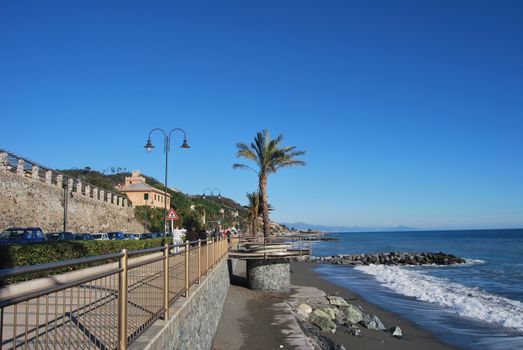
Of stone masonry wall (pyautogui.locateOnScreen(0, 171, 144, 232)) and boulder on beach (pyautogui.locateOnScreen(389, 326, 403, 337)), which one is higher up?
stone masonry wall (pyautogui.locateOnScreen(0, 171, 144, 232))

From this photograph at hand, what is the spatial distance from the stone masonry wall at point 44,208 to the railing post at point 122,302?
26.6 meters

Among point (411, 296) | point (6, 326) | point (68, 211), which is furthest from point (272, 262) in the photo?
point (68, 211)

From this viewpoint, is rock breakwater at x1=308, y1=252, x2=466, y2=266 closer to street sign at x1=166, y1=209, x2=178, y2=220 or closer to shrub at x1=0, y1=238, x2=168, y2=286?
street sign at x1=166, y1=209, x2=178, y2=220

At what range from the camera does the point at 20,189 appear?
2920cm

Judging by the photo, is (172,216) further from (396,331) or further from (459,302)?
(459,302)

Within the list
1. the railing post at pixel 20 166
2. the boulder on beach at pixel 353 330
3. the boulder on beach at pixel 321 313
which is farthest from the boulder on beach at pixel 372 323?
the railing post at pixel 20 166

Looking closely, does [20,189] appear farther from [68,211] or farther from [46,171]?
[68,211]

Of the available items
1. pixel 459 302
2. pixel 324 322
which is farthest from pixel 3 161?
pixel 459 302

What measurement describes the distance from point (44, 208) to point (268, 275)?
19.3m

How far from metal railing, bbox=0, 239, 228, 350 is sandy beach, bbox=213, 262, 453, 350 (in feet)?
20.8

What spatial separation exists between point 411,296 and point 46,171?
27115 mm

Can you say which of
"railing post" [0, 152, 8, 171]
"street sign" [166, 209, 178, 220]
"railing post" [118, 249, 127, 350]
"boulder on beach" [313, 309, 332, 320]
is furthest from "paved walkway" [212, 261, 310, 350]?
"railing post" [0, 152, 8, 171]

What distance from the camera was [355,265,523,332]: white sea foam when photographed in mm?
19641

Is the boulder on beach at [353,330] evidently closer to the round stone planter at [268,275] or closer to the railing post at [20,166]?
the round stone planter at [268,275]
